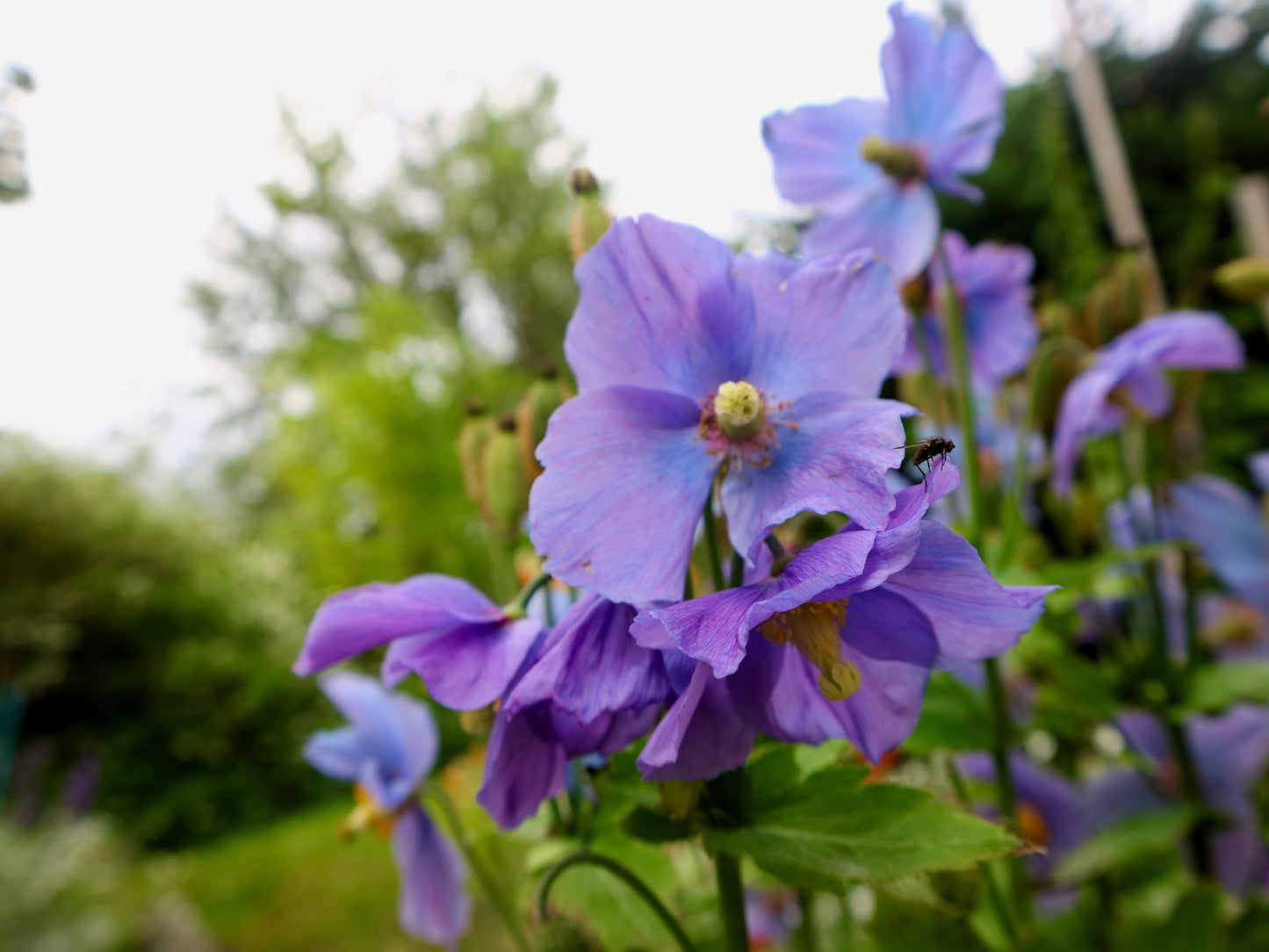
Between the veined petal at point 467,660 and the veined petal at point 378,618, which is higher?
the veined petal at point 378,618

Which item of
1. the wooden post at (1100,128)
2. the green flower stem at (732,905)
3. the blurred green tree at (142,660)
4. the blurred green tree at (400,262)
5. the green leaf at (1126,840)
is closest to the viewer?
the green flower stem at (732,905)

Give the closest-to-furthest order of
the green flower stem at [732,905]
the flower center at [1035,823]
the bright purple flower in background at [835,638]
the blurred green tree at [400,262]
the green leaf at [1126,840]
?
the bright purple flower in background at [835,638]
the green flower stem at [732,905]
the green leaf at [1126,840]
the flower center at [1035,823]
the blurred green tree at [400,262]

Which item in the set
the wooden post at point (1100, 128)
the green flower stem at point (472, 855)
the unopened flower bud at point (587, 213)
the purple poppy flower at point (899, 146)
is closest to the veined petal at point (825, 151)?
the purple poppy flower at point (899, 146)

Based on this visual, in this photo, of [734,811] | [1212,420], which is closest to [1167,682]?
[734,811]

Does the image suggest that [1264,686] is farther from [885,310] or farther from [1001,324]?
[885,310]

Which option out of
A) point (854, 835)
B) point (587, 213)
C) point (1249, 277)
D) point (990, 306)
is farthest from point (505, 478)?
point (1249, 277)

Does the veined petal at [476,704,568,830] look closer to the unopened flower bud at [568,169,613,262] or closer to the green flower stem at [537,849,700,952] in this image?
the green flower stem at [537,849,700,952]

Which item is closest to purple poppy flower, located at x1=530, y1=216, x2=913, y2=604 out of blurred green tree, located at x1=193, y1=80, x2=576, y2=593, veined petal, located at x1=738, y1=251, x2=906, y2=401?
veined petal, located at x1=738, y1=251, x2=906, y2=401

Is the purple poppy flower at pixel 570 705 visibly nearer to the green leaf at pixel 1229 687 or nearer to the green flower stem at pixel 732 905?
the green flower stem at pixel 732 905
